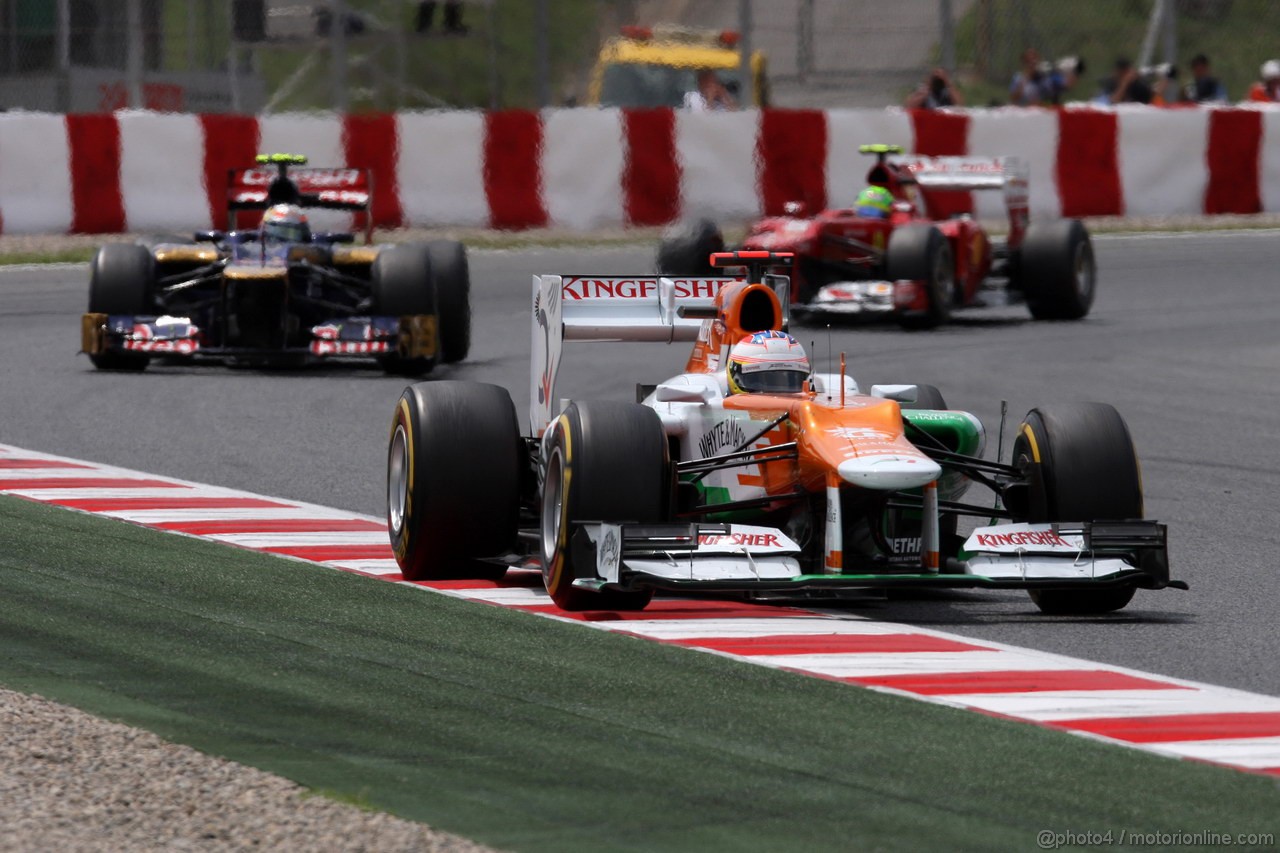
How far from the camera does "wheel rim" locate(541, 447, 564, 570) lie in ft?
25.0

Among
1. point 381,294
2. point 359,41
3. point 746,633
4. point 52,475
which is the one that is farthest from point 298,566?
point 359,41

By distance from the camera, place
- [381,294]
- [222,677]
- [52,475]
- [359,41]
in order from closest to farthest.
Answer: [222,677] < [52,475] < [381,294] < [359,41]

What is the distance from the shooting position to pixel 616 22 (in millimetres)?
31891

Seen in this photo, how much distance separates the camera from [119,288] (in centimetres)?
1455

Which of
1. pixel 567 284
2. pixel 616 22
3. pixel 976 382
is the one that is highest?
pixel 616 22

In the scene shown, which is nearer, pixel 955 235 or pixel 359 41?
pixel 955 235

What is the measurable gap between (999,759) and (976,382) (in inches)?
368

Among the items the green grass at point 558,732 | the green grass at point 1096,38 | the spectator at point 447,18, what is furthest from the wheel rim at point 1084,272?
the spectator at point 447,18

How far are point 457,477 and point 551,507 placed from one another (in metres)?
0.41

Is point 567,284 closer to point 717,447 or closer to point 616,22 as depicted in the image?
point 717,447

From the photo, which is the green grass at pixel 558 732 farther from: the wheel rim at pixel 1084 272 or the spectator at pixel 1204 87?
the spectator at pixel 1204 87

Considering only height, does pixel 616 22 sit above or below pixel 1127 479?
above

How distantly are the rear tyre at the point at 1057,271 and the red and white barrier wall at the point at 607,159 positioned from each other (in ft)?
10.6

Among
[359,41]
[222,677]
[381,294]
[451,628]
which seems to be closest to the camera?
[222,677]
